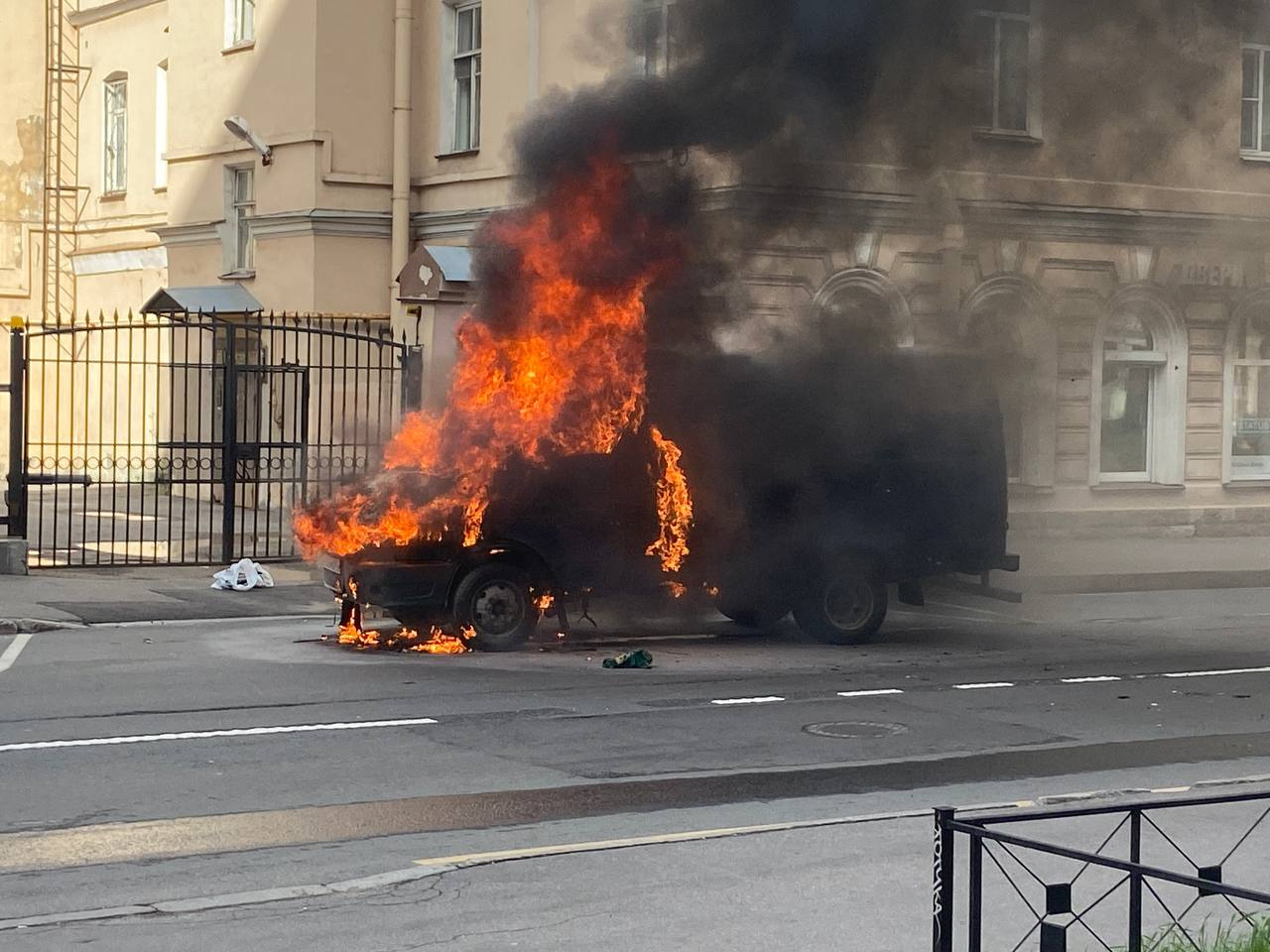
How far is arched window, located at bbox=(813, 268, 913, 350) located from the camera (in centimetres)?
1566

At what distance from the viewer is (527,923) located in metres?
6.43

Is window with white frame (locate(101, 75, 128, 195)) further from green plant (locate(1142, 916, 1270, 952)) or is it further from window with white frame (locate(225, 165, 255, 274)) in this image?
green plant (locate(1142, 916, 1270, 952))

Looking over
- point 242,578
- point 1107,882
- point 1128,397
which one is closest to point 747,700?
point 1107,882

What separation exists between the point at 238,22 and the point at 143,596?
1386cm

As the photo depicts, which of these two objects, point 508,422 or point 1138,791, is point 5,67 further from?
point 1138,791

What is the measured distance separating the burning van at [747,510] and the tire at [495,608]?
0.01m

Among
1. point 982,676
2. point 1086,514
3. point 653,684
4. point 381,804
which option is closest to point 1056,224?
point 1086,514

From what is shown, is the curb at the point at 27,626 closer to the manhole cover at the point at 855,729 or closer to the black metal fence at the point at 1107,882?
the manhole cover at the point at 855,729

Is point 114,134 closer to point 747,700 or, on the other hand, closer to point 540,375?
point 540,375

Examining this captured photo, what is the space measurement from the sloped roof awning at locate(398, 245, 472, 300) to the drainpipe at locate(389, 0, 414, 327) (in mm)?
3638

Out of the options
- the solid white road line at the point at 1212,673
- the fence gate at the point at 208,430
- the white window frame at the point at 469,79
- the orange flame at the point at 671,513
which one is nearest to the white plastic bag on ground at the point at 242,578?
the fence gate at the point at 208,430

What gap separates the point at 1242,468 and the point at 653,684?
1503cm

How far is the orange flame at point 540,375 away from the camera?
1366 centimetres

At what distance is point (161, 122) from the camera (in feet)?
107
